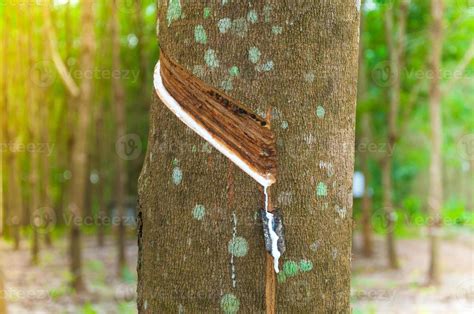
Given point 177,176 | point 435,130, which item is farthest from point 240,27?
point 435,130

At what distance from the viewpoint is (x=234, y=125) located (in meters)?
1.55

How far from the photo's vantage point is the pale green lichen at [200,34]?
157 centimetres

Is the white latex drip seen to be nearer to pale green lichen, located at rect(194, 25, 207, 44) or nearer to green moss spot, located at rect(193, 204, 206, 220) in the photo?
green moss spot, located at rect(193, 204, 206, 220)

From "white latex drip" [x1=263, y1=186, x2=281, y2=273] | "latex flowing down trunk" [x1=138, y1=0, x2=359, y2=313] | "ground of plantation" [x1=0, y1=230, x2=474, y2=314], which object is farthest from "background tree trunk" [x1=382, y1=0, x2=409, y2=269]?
"white latex drip" [x1=263, y1=186, x2=281, y2=273]

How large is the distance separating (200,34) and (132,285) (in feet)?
28.8

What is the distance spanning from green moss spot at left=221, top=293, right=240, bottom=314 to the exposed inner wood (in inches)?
11.6

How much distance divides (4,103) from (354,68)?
1353 cm

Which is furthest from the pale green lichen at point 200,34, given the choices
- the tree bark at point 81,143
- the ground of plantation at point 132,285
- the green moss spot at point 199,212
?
the tree bark at point 81,143

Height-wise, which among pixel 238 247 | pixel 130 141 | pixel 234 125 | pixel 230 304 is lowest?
pixel 130 141

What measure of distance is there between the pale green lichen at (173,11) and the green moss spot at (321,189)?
21.6 inches

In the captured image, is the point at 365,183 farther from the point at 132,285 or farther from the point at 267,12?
the point at 267,12

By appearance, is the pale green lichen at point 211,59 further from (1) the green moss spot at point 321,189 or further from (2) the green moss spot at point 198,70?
(1) the green moss spot at point 321,189

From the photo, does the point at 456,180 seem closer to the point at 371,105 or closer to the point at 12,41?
the point at 371,105

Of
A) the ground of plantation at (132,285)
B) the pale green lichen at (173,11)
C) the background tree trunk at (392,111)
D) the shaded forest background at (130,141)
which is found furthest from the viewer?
the background tree trunk at (392,111)
